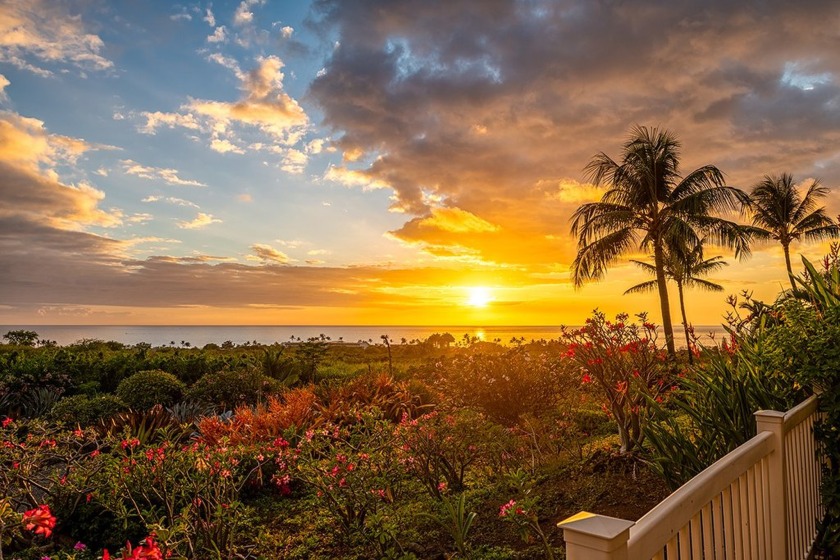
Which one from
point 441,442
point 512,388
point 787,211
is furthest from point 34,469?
point 787,211

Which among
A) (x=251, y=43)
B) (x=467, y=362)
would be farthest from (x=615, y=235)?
(x=251, y=43)

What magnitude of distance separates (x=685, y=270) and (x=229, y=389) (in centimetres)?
1753

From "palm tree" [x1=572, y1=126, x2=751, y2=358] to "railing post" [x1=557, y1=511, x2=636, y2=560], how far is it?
19.9 m

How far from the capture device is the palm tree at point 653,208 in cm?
1978

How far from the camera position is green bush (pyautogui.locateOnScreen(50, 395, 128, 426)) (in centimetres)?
904

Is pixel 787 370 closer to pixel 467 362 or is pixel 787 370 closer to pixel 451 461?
pixel 451 461

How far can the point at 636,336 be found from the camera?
256 inches

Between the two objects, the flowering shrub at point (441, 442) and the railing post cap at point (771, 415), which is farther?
the flowering shrub at point (441, 442)

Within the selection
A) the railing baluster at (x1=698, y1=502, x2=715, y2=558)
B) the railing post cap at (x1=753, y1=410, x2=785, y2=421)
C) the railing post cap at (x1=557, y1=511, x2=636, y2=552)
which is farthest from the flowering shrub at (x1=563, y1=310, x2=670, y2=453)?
the railing post cap at (x1=557, y1=511, x2=636, y2=552)

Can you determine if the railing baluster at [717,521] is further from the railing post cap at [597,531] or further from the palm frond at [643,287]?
the palm frond at [643,287]

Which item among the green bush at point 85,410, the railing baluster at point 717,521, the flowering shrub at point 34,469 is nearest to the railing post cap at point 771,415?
the railing baluster at point 717,521

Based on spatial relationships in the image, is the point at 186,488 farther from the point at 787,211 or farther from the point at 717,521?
the point at 787,211

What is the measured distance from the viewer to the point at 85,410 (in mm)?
9273

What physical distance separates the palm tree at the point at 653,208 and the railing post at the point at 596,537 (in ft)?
65.4
